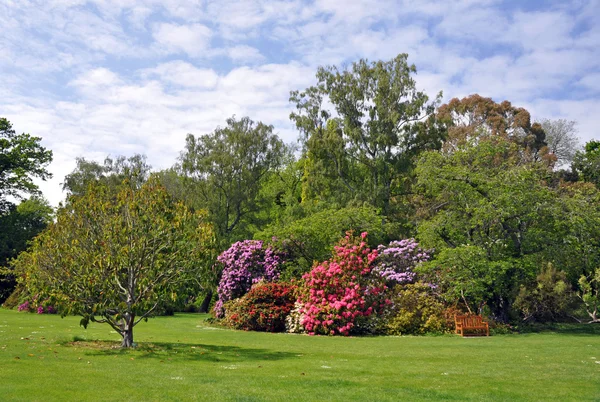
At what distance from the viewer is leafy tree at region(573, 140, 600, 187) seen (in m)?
40.3

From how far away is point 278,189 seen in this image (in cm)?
6178

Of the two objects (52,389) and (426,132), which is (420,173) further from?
(52,389)

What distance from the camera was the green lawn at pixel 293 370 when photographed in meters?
8.66

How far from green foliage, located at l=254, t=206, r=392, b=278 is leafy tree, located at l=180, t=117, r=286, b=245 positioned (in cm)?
1420

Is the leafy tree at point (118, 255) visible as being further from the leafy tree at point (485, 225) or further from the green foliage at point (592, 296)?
the green foliage at point (592, 296)

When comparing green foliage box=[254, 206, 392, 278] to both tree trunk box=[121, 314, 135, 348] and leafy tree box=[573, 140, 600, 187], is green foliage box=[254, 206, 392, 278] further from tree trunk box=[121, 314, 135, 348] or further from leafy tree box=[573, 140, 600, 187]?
leafy tree box=[573, 140, 600, 187]

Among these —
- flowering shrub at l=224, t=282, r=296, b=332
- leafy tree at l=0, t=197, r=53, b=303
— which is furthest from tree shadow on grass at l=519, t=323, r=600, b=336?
leafy tree at l=0, t=197, r=53, b=303

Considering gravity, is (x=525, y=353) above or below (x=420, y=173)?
below

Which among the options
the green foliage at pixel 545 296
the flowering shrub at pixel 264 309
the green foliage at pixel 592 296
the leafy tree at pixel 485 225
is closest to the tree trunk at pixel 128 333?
the flowering shrub at pixel 264 309

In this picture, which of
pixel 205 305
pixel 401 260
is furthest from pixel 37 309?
pixel 401 260

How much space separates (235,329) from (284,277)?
5353mm

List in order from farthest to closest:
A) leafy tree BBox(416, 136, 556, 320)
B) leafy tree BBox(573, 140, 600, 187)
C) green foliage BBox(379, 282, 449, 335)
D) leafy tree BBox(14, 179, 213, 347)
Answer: leafy tree BBox(573, 140, 600, 187)
leafy tree BBox(416, 136, 556, 320)
green foliage BBox(379, 282, 449, 335)
leafy tree BBox(14, 179, 213, 347)

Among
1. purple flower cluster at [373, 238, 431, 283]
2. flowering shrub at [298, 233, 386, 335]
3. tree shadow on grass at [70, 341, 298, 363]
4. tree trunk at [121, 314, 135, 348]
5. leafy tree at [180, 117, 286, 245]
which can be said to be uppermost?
leafy tree at [180, 117, 286, 245]

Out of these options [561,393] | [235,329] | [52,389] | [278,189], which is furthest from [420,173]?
[278,189]
